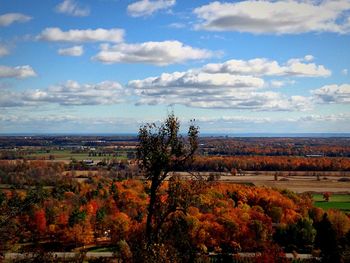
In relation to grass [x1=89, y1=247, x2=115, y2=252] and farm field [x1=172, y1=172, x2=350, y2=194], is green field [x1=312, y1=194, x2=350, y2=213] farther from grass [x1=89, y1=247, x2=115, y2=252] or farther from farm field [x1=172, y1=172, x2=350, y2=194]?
grass [x1=89, y1=247, x2=115, y2=252]

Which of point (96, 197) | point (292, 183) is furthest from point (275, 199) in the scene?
point (292, 183)

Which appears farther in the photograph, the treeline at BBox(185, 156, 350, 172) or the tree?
the treeline at BBox(185, 156, 350, 172)

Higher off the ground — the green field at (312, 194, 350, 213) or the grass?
the green field at (312, 194, 350, 213)

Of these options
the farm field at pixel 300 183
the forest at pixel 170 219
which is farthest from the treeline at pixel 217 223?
the farm field at pixel 300 183

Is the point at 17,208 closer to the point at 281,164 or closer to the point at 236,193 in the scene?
the point at 236,193

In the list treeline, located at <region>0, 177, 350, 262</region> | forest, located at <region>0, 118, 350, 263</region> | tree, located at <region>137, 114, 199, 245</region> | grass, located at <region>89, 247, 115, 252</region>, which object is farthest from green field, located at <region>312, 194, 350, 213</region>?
tree, located at <region>137, 114, 199, 245</region>

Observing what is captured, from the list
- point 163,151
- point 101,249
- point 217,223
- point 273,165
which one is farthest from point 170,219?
point 273,165

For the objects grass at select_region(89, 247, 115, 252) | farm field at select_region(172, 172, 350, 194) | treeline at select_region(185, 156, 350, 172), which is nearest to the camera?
grass at select_region(89, 247, 115, 252)

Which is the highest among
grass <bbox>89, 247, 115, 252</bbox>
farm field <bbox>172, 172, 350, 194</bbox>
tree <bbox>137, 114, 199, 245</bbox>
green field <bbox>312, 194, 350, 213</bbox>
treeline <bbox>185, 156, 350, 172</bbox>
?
tree <bbox>137, 114, 199, 245</bbox>
